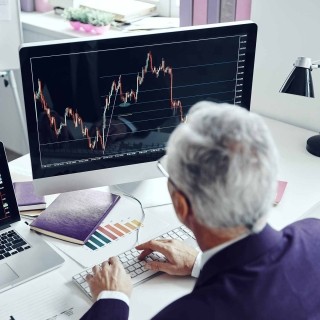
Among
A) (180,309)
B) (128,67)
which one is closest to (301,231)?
(180,309)

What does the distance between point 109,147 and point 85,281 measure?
377 millimetres

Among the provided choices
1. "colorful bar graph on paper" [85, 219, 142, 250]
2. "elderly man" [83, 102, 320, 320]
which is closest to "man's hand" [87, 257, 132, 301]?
"colorful bar graph on paper" [85, 219, 142, 250]

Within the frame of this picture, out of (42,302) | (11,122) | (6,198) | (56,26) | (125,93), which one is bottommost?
(11,122)

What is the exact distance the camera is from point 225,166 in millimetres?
843

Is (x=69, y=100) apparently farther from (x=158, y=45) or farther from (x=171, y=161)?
(x=171, y=161)

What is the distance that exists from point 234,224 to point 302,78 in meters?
0.86

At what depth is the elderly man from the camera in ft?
2.80

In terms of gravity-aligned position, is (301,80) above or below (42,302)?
above

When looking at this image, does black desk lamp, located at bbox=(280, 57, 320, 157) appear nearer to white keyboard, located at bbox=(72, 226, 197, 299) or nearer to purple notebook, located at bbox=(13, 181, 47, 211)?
white keyboard, located at bbox=(72, 226, 197, 299)

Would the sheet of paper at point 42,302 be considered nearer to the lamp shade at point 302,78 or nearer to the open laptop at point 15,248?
the open laptop at point 15,248

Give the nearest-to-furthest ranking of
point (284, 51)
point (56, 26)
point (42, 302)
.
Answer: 1. point (42, 302)
2. point (284, 51)
3. point (56, 26)

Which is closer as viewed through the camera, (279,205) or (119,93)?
(119,93)

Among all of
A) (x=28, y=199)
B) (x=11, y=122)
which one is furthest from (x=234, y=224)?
(x=11, y=122)

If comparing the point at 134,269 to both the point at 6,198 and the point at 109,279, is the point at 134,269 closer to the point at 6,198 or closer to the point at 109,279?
the point at 109,279
